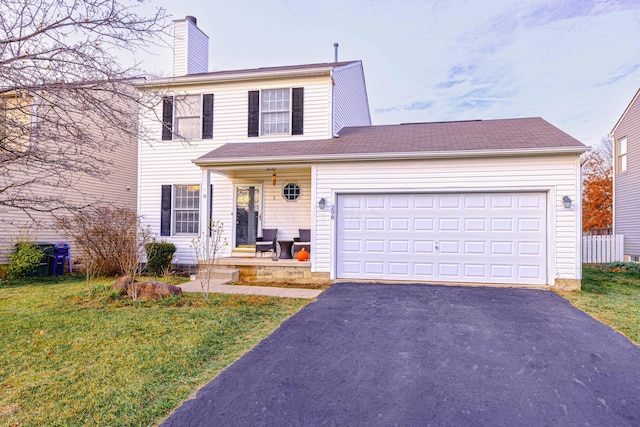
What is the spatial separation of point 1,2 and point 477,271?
880 cm

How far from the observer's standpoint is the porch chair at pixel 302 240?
32.6 feet

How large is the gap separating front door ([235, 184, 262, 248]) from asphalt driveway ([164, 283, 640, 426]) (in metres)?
5.42

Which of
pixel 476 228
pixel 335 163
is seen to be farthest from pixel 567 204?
pixel 335 163

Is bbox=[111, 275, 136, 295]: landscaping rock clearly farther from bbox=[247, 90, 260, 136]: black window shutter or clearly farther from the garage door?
bbox=[247, 90, 260, 136]: black window shutter

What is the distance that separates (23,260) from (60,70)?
27.0 ft

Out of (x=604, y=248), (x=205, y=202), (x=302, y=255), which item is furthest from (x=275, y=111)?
(x=604, y=248)

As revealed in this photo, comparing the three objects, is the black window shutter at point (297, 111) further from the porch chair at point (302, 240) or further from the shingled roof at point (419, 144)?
the porch chair at point (302, 240)

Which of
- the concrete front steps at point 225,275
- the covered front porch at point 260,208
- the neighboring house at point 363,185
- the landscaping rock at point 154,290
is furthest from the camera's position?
the covered front porch at point 260,208

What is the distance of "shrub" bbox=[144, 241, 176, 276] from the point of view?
10000 millimetres

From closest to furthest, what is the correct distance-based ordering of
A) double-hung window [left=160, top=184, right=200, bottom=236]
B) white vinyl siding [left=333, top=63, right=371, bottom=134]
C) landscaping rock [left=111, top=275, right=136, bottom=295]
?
landscaping rock [left=111, top=275, right=136, bottom=295] < white vinyl siding [left=333, top=63, right=371, bottom=134] < double-hung window [left=160, top=184, right=200, bottom=236]

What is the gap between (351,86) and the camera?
12484 mm

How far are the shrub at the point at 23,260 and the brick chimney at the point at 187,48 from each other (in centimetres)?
685

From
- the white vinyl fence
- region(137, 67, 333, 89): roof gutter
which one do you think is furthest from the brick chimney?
the white vinyl fence

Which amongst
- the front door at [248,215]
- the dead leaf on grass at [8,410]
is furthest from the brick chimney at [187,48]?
the dead leaf on grass at [8,410]
